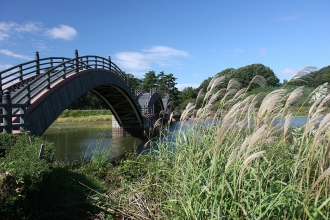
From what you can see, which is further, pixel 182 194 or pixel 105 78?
pixel 105 78

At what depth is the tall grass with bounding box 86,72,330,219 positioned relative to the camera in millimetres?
2256

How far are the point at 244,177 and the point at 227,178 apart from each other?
16 cm

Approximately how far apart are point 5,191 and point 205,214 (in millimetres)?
1775

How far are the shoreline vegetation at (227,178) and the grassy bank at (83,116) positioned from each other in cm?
3335

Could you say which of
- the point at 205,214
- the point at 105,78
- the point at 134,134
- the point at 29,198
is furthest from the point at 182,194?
the point at 134,134

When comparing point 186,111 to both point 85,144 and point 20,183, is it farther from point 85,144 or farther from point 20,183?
point 85,144

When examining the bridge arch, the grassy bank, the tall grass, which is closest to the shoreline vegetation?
the tall grass

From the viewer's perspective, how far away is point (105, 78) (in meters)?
17.2

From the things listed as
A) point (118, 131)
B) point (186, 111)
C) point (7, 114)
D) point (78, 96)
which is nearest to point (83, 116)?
point (118, 131)

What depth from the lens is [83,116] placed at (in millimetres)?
40625

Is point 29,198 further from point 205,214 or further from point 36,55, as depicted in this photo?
point 36,55

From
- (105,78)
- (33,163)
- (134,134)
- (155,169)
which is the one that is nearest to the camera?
(33,163)

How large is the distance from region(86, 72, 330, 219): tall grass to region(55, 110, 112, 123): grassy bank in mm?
34795

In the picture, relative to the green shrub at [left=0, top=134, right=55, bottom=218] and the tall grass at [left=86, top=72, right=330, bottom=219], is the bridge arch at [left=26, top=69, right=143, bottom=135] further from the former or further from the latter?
the tall grass at [left=86, top=72, right=330, bottom=219]
